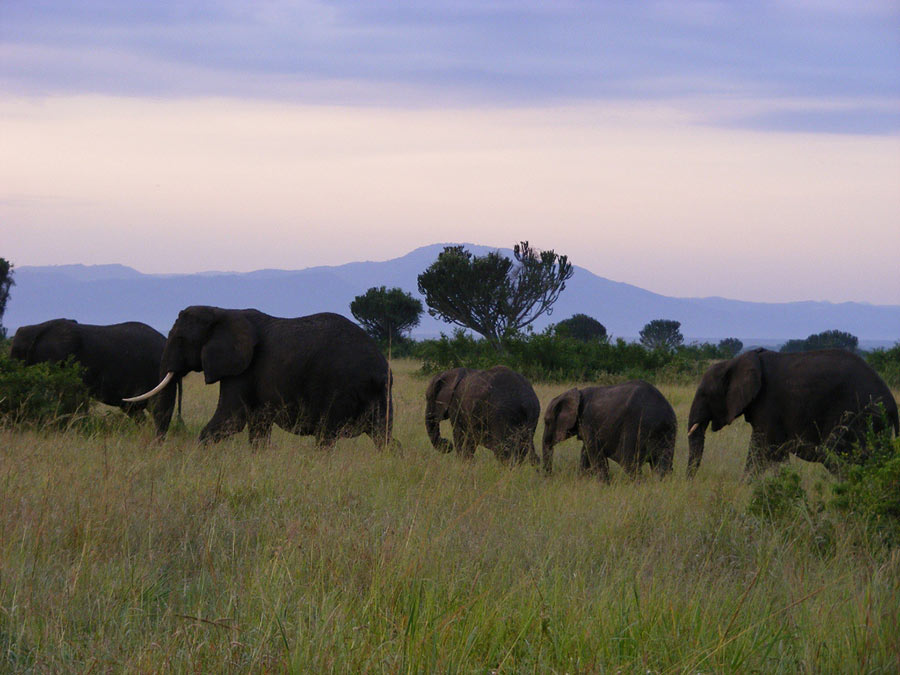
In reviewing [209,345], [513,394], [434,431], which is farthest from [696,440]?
[209,345]

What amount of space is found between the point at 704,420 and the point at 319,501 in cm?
468

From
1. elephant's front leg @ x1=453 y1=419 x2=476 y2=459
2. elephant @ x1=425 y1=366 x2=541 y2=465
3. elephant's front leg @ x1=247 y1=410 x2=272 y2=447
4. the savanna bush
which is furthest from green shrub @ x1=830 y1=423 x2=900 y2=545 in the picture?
the savanna bush

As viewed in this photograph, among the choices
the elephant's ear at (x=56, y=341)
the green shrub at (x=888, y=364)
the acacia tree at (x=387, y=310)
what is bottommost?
the elephant's ear at (x=56, y=341)

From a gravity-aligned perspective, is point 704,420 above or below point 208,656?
above

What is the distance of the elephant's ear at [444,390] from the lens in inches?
402

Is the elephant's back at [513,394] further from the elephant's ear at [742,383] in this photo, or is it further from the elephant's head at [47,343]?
the elephant's head at [47,343]

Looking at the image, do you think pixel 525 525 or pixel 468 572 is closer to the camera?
pixel 468 572

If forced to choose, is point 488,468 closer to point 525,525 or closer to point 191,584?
point 525,525

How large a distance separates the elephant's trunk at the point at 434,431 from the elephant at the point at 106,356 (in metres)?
3.55

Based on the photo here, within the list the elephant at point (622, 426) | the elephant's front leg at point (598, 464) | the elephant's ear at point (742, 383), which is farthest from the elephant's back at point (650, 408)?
the elephant's ear at point (742, 383)

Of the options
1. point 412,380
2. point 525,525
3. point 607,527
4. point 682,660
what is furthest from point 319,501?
point 412,380

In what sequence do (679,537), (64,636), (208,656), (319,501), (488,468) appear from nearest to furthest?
(208,656)
(64,636)
(679,537)
(319,501)
(488,468)

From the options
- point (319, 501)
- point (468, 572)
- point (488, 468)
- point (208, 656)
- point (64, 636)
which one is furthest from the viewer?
point (488, 468)

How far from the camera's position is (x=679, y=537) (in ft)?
20.5
